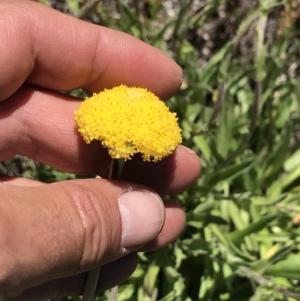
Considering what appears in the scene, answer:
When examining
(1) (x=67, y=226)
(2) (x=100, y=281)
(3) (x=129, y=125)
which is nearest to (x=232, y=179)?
(2) (x=100, y=281)

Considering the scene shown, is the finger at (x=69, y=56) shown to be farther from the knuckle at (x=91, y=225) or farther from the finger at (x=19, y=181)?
the knuckle at (x=91, y=225)

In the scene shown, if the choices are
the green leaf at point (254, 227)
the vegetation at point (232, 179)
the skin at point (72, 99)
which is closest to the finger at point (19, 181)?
the skin at point (72, 99)

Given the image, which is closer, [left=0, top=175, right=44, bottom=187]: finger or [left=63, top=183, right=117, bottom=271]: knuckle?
[left=63, top=183, right=117, bottom=271]: knuckle

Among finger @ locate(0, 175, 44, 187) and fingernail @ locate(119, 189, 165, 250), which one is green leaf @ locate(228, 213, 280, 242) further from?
finger @ locate(0, 175, 44, 187)

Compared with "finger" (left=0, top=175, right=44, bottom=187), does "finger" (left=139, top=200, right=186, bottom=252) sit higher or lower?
higher

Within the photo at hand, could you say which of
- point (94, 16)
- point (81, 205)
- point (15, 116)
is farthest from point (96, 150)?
point (94, 16)

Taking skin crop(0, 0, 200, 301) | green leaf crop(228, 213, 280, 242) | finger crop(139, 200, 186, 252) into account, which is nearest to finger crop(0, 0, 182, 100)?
skin crop(0, 0, 200, 301)

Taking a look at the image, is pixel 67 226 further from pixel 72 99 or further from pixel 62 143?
pixel 72 99
